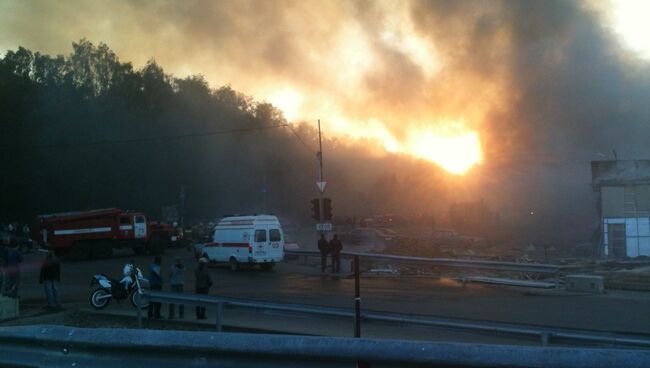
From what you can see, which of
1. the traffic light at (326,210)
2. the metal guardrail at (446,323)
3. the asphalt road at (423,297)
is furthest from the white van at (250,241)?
the metal guardrail at (446,323)

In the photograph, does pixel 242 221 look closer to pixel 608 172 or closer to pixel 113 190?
pixel 608 172

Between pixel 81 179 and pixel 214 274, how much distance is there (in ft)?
98.3

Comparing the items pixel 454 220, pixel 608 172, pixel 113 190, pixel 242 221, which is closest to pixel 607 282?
pixel 242 221

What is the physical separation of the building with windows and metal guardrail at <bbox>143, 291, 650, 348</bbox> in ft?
77.8

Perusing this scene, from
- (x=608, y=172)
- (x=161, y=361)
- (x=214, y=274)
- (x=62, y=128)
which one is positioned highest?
(x=62, y=128)

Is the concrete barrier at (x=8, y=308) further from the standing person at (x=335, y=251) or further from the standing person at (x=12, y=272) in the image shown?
the standing person at (x=335, y=251)

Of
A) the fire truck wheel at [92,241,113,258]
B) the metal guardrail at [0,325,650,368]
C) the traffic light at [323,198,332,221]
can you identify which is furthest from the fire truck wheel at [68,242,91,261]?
the metal guardrail at [0,325,650,368]

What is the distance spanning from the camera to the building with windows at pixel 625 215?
2925cm

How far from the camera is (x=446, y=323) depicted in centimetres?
842

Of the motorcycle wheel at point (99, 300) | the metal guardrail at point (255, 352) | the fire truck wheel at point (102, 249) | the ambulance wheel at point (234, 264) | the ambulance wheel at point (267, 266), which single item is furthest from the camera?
the fire truck wheel at point (102, 249)

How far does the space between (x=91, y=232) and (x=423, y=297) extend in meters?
18.4

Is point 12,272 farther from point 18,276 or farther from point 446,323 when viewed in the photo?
point 446,323

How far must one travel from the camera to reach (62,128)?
48.2m

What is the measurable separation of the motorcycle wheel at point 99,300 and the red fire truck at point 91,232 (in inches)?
611
